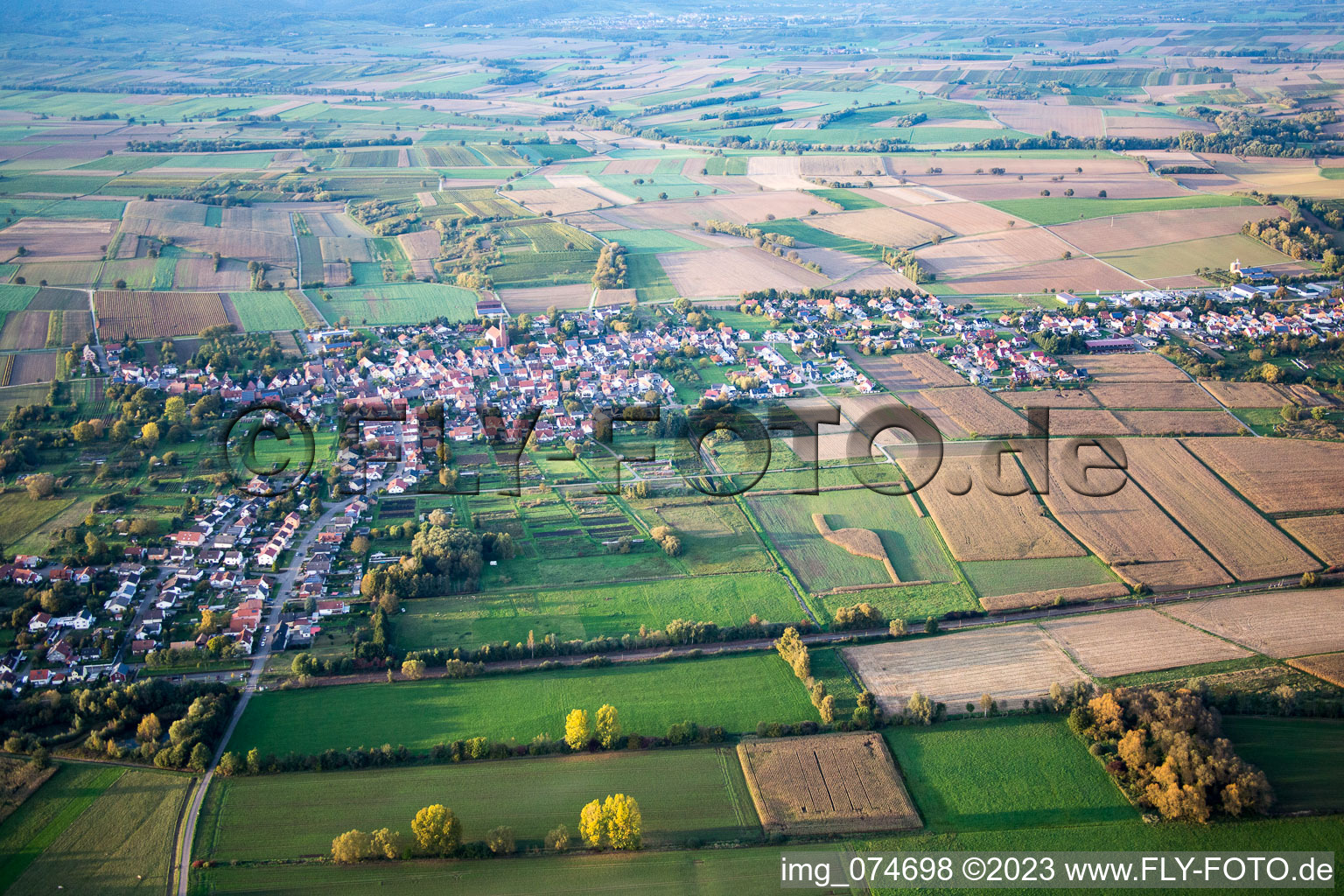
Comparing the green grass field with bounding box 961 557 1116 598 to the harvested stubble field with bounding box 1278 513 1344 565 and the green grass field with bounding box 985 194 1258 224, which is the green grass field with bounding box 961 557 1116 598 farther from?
the green grass field with bounding box 985 194 1258 224

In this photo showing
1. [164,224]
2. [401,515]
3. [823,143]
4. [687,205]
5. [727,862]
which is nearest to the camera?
[727,862]

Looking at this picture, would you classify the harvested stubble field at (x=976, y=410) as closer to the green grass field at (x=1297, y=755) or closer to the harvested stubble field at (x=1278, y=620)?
the harvested stubble field at (x=1278, y=620)

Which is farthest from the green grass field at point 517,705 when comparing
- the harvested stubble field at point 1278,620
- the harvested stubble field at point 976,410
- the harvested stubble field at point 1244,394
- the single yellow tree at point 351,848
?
the harvested stubble field at point 1244,394

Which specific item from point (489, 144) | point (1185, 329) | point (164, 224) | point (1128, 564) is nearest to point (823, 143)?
point (489, 144)

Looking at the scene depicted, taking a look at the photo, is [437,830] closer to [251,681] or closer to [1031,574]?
[251,681]

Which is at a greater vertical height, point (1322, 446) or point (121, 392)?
point (121, 392)

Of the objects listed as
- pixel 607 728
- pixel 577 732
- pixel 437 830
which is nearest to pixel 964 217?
pixel 607 728

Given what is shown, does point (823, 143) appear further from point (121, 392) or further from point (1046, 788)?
point (1046, 788)
